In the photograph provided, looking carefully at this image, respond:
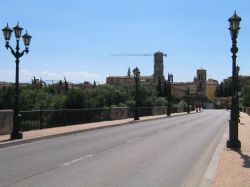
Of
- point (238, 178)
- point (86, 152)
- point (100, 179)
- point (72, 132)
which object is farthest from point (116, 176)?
point (72, 132)

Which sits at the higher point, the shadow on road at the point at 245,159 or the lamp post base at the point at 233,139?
the lamp post base at the point at 233,139

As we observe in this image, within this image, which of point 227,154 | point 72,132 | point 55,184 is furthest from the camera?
point 72,132

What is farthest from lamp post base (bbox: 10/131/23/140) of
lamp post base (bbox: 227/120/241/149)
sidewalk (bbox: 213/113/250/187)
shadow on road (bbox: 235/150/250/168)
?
shadow on road (bbox: 235/150/250/168)

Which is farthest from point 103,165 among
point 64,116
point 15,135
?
point 64,116

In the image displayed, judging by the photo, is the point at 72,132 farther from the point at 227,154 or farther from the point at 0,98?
the point at 0,98

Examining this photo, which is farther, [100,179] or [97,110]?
[97,110]

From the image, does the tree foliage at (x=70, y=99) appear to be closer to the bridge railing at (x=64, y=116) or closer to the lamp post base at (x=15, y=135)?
the bridge railing at (x=64, y=116)

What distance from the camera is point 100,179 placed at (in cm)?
1157

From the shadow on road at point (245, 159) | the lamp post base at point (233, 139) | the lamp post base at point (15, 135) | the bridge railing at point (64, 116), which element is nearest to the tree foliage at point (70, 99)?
the bridge railing at point (64, 116)

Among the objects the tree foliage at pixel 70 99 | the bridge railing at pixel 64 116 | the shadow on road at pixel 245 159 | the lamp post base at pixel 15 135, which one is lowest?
the shadow on road at pixel 245 159

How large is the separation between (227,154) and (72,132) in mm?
13611

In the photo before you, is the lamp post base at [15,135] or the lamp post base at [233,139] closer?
the lamp post base at [233,139]

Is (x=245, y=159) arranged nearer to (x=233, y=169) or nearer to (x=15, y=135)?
(x=233, y=169)

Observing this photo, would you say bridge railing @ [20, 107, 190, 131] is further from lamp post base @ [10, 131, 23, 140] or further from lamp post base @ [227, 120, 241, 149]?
lamp post base @ [227, 120, 241, 149]
